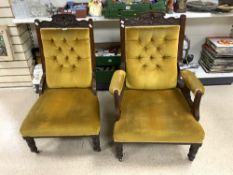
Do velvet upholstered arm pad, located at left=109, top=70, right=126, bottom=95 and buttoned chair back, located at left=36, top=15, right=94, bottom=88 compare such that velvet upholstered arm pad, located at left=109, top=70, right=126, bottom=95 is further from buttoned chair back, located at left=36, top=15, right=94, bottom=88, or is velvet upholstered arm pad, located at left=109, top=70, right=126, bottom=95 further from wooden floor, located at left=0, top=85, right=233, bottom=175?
wooden floor, located at left=0, top=85, right=233, bottom=175

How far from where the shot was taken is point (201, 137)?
4.75 ft

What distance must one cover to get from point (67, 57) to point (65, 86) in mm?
260

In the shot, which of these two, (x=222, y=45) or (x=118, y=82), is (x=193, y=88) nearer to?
(x=118, y=82)

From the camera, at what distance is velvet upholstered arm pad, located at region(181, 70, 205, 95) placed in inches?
59.1

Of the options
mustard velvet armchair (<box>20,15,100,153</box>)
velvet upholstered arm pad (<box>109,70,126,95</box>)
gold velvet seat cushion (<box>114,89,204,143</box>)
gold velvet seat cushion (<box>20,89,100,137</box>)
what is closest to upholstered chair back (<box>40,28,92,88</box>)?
mustard velvet armchair (<box>20,15,100,153</box>)

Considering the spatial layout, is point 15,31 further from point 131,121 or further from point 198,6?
point 198,6

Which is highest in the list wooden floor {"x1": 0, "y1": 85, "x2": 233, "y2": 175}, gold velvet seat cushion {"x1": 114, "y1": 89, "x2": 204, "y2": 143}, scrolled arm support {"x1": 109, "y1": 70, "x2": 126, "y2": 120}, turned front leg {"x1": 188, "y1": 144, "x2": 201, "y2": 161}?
scrolled arm support {"x1": 109, "y1": 70, "x2": 126, "y2": 120}

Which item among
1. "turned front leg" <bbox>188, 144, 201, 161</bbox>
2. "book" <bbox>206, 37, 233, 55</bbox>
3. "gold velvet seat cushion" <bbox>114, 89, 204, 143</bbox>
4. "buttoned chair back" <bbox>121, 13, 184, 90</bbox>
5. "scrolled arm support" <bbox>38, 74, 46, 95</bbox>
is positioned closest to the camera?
"gold velvet seat cushion" <bbox>114, 89, 204, 143</bbox>

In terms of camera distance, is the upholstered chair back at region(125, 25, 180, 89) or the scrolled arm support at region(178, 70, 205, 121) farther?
the upholstered chair back at region(125, 25, 180, 89)

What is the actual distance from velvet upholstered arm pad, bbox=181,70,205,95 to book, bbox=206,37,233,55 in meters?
0.81

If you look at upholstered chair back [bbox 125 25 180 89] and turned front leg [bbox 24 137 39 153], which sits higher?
upholstered chair back [bbox 125 25 180 89]

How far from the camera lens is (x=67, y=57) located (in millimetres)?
1896

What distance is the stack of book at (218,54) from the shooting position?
7.69ft

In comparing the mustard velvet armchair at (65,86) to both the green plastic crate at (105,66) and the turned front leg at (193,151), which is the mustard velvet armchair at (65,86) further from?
the turned front leg at (193,151)
